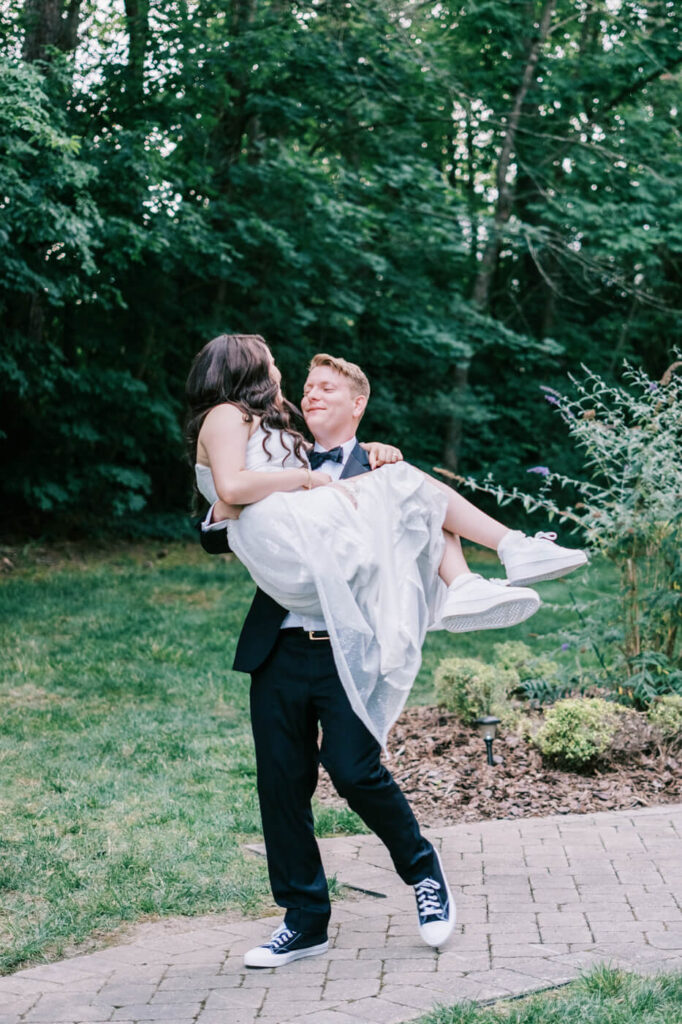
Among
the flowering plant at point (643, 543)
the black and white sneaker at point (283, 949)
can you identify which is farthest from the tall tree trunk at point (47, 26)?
the black and white sneaker at point (283, 949)

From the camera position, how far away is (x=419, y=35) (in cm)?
1648

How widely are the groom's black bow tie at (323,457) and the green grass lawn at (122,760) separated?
1633 millimetres

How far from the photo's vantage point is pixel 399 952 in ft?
11.0

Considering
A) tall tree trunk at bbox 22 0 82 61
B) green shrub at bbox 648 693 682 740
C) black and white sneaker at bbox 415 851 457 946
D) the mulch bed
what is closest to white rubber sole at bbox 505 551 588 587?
black and white sneaker at bbox 415 851 457 946

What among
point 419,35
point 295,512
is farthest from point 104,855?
point 419,35

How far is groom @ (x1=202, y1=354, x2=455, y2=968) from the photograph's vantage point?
10.4ft

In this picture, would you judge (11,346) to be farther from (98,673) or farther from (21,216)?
(98,673)

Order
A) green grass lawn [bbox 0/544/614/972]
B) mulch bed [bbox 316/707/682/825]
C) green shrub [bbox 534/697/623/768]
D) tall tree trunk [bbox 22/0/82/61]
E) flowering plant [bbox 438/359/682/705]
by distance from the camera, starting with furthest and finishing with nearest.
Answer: tall tree trunk [bbox 22/0/82/61], flowering plant [bbox 438/359/682/705], green shrub [bbox 534/697/623/768], mulch bed [bbox 316/707/682/825], green grass lawn [bbox 0/544/614/972]

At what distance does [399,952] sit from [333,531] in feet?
4.45

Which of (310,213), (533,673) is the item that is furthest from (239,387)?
(310,213)

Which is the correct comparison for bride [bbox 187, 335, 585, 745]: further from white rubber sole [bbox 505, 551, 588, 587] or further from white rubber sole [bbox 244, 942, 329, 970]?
white rubber sole [bbox 244, 942, 329, 970]

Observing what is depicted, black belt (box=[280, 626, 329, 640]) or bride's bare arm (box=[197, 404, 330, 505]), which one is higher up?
bride's bare arm (box=[197, 404, 330, 505])

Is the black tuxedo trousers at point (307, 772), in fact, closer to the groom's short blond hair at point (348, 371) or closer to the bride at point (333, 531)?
the bride at point (333, 531)

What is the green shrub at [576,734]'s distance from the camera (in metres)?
5.23
